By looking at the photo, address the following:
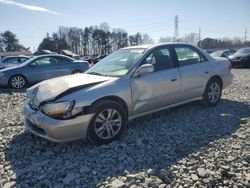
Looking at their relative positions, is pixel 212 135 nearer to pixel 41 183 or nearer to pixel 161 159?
pixel 161 159

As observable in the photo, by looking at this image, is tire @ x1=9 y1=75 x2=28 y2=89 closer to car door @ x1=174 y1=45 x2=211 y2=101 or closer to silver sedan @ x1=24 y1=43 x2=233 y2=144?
silver sedan @ x1=24 y1=43 x2=233 y2=144

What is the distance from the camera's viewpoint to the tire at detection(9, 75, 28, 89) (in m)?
11.0

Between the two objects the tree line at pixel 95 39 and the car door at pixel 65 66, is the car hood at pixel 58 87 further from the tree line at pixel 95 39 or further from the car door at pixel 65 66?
the tree line at pixel 95 39

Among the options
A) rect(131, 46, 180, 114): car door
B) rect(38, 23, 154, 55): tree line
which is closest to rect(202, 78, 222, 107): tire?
rect(131, 46, 180, 114): car door

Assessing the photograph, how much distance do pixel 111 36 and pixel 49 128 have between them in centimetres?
7969

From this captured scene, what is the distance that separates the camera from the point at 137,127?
17.4ft

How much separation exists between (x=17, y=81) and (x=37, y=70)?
0.86 meters

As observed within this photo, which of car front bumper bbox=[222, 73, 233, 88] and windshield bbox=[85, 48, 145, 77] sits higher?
windshield bbox=[85, 48, 145, 77]

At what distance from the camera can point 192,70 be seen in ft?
19.7

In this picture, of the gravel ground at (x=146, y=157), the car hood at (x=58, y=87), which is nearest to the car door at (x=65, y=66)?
the gravel ground at (x=146, y=157)

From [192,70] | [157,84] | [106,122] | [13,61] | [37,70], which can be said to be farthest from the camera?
[13,61]

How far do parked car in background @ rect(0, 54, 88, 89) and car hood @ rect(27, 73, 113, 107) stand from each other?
6.52 m

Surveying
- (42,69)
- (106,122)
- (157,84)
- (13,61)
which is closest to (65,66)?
(42,69)

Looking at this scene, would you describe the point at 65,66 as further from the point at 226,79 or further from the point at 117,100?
the point at 117,100
